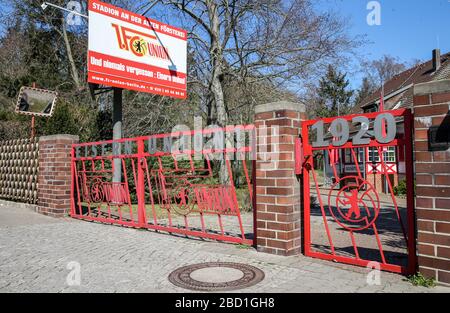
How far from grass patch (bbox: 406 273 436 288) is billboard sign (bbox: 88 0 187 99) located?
323 inches

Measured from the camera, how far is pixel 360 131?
4117 millimetres

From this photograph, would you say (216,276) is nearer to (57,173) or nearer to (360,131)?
(360,131)

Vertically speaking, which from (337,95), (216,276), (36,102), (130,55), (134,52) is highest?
(337,95)

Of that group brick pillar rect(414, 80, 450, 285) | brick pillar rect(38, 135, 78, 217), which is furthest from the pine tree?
brick pillar rect(414, 80, 450, 285)

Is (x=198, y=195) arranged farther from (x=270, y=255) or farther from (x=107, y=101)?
(x=107, y=101)

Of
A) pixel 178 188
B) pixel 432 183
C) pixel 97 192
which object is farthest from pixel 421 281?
pixel 97 192

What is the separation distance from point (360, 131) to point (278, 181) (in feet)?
4.10

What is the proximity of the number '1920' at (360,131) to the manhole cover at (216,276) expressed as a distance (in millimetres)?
1736

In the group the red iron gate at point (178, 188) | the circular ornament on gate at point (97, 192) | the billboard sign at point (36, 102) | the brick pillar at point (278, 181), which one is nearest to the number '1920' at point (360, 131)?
the brick pillar at point (278, 181)

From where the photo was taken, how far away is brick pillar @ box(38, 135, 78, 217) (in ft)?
28.7

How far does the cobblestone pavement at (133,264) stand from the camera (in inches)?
147

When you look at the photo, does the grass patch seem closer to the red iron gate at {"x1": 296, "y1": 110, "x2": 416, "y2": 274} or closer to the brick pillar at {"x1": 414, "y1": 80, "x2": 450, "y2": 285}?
the brick pillar at {"x1": 414, "y1": 80, "x2": 450, "y2": 285}

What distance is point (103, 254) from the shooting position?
512cm

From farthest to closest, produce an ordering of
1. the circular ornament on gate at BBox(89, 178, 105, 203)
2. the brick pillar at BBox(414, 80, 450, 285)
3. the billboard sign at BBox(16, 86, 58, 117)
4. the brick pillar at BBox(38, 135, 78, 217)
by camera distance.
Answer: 1. the billboard sign at BBox(16, 86, 58, 117)
2. the brick pillar at BBox(38, 135, 78, 217)
3. the circular ornament on gate at BBox(89, 178, 105, 203)
4. the brick pillar at BBox(414, 80, 450, 285)
